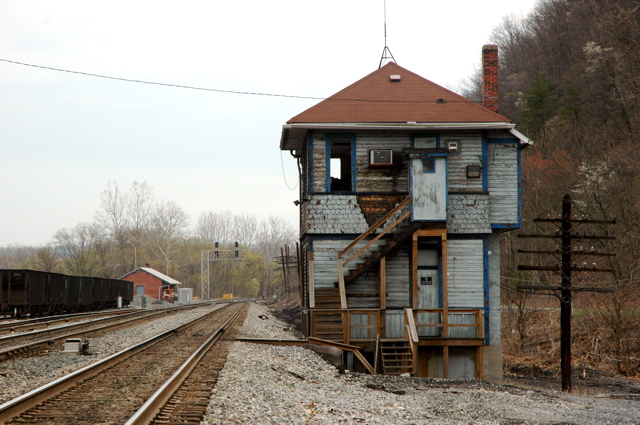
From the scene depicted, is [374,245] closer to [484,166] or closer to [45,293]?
[484,166]

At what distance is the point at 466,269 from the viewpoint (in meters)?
21.6

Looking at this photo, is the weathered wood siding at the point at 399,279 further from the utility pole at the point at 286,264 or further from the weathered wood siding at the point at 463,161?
the utility pole at the point at 286,264

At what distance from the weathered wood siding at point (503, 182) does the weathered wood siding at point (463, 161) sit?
0.46 metres

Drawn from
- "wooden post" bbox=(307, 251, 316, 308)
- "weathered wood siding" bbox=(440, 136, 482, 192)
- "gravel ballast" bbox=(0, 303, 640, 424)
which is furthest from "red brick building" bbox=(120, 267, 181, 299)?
"gravel ballast" bbox=(0, 303, 640, 424)

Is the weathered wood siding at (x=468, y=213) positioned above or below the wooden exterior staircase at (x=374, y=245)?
above

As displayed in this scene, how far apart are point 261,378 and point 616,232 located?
82.3 feet

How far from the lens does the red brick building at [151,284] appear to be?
96.6 m

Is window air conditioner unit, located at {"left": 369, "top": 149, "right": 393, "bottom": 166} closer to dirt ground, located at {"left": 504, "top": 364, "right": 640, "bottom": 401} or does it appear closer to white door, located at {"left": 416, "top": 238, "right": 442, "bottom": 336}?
white door, located at {"left": 416, "top": 238, "right": 442, "bottom": 336}

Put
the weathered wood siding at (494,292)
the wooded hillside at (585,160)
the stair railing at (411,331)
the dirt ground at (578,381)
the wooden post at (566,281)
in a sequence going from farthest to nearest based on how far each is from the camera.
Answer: the wooded hillside at (585,160), the weathered wood siding at (494,292), the wooden post at (566,281), the dirt ground at (578,381), the stair railing at (411,331)

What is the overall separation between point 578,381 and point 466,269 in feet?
20.6

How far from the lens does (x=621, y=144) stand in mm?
40500

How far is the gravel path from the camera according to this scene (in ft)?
31.1

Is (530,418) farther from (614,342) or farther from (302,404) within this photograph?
(614,342)

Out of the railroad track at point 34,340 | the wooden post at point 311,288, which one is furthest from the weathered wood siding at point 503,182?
the railroad track at point 34,340
